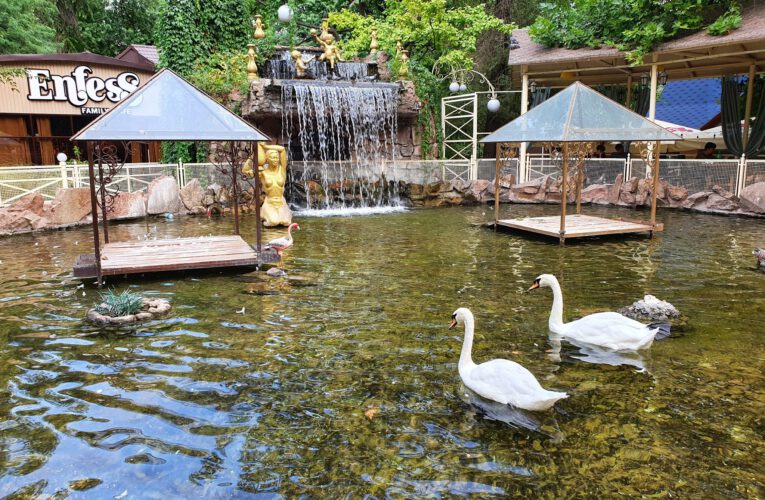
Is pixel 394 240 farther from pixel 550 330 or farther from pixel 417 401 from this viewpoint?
pixel 417 401

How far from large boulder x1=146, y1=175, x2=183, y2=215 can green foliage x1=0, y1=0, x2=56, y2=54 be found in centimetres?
969

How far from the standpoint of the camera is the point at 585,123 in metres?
11.0

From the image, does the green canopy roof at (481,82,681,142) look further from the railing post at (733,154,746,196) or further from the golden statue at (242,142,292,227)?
the golden statue at (242,142,292,227)

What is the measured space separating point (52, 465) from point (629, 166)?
16.8 m

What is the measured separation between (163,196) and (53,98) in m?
9.92

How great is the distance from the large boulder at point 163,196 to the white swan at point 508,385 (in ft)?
40.9

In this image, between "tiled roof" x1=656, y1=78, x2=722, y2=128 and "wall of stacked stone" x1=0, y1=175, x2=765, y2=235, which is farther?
"tiled roof" x1=656, y1=78, x2=722, y2=128

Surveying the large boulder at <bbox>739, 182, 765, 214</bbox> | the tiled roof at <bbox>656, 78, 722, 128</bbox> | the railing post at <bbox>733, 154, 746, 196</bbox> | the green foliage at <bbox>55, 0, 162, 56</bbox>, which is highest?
the green foliage at <bbox>55, 0, 162, 56</bbox>

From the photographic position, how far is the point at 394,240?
458 inches

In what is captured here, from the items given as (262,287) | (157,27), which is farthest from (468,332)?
(157,27)

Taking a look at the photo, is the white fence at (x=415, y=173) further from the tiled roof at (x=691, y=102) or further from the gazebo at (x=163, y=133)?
the tiled roof at (x=691, y=102)

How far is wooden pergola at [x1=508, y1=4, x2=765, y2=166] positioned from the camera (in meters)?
15.4

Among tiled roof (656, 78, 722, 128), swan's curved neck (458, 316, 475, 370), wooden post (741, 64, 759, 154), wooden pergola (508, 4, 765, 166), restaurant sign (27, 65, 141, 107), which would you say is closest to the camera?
swan's curved neck (458, 316, 475, 370)

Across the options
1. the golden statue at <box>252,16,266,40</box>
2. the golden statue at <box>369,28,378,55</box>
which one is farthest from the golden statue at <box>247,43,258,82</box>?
the golden statue at <box>369,28,378,55</box>
